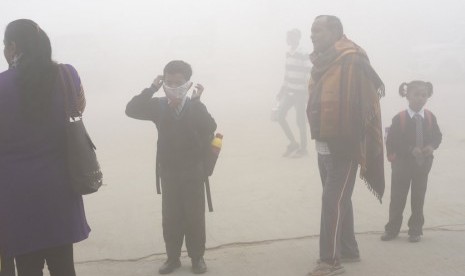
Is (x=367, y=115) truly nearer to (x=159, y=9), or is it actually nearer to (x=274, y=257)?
(x=274, y=257)

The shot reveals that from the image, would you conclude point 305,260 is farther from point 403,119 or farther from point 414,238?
point 403,119

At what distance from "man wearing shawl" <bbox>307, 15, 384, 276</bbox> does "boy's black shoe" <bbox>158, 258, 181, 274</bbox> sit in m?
1.07

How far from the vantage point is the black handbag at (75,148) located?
2766 mm

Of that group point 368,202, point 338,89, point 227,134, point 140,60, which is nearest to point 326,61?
point 338,89

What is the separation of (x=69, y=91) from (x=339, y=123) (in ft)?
6.45

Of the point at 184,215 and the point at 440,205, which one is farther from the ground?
the point at 184,215

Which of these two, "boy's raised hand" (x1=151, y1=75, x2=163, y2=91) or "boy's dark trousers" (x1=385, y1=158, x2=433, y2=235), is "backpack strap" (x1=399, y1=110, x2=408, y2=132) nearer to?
"boy's dark trousers" (x1=385, y1=158, x2=433, y2=235)

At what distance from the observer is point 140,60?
29.5m

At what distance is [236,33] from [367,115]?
3317cm

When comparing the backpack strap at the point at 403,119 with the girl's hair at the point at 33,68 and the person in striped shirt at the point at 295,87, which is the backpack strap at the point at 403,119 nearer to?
the girl's hair at the point at 33,68

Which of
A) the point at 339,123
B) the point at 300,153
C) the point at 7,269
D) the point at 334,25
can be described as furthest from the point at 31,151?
the point at 300,153

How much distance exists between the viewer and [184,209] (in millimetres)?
4250

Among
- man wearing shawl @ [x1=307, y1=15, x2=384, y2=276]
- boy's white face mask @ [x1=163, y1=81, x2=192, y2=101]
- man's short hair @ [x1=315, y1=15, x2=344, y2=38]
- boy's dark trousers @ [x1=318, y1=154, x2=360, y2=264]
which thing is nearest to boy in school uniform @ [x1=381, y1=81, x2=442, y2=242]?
man wearing shawl @ [x1=307, y1=15, x2=384, y2=276]

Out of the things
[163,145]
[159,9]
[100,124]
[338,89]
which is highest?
[159,9]
